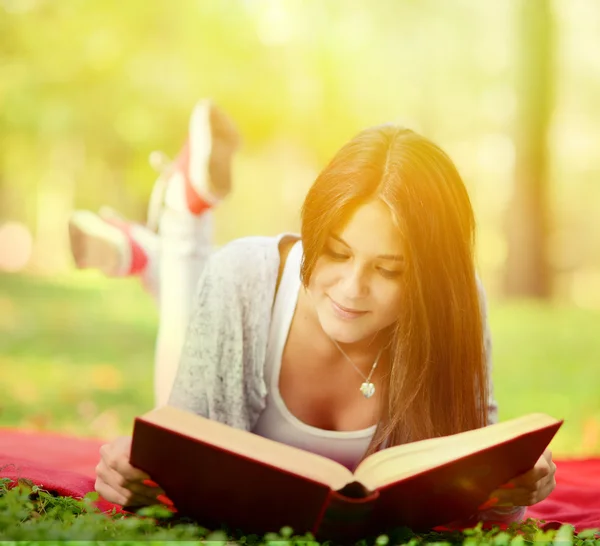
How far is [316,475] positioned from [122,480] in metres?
0.34

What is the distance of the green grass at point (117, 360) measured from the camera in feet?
12.9

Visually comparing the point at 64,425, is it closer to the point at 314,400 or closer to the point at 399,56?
the point at 314,400

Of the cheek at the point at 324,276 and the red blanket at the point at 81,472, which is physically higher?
the cheek at the point at 324,276

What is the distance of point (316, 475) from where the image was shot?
3.80 feet

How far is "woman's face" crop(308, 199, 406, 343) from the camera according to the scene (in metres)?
1.46

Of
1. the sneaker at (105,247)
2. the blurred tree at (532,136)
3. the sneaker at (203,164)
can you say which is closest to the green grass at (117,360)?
the blurred tree at (532,136)

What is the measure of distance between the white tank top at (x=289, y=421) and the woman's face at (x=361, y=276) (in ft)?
0.50

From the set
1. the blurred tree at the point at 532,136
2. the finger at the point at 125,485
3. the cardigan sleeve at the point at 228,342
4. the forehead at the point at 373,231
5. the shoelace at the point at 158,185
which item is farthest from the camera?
the blurred tree at the point at 532,136

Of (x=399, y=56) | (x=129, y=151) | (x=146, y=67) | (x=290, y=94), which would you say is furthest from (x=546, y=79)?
(x=129, y=151)

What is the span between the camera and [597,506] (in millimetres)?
1906

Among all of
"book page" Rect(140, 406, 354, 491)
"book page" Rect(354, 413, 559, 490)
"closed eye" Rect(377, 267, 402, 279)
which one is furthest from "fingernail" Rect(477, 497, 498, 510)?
"closed eye" Rect(377, 267, 402, 279)

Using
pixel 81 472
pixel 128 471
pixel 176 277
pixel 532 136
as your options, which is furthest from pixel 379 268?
pixel 532 136

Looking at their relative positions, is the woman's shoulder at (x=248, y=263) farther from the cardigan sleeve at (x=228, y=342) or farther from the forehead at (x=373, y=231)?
the forehead at (x=373, y=231)

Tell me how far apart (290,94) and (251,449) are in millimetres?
7607
